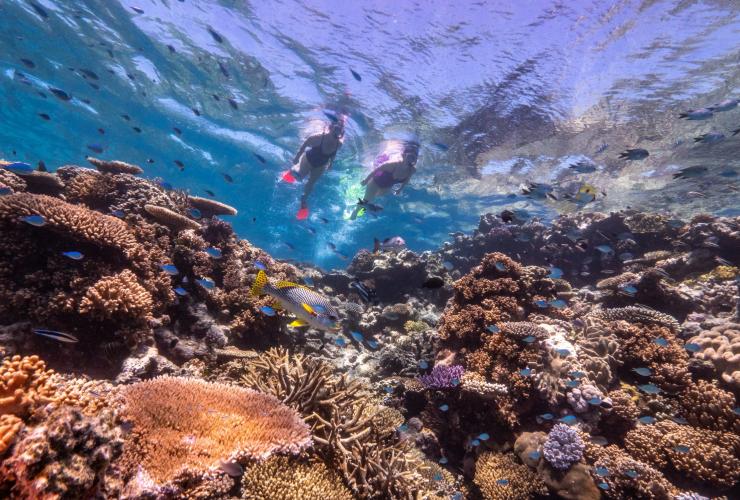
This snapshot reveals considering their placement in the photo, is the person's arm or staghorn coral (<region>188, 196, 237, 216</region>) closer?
staghorn coral (<region>188, 196, 237, 216</region>)

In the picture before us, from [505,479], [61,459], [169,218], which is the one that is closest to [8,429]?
[61,459]

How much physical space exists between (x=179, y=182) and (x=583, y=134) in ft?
145

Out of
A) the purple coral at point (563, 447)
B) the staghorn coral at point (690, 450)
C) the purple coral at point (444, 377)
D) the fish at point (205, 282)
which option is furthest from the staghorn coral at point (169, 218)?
the staghorn coral at point (690, 450)

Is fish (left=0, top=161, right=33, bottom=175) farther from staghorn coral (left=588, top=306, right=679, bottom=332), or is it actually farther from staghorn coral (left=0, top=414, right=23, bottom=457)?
staghorn coral (left=588, top=306, right=679, bottom=332)

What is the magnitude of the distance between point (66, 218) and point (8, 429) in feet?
13.8

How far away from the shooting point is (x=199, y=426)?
133 inches

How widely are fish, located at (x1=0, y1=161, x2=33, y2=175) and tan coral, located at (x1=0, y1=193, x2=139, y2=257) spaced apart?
1.69 meters

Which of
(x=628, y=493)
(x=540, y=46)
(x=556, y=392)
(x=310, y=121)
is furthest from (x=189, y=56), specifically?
(x=628, y=493)

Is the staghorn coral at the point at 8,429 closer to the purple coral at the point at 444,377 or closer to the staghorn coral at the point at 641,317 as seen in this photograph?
the purple coral at the point at 444,377

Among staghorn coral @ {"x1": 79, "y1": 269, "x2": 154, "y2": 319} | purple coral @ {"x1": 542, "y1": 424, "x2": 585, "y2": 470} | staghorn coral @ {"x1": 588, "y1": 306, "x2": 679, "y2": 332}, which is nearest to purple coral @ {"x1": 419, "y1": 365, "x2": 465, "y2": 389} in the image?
purple coral @ {"x1": 542, "y1": 424, "x2": 585, "y2": 470}

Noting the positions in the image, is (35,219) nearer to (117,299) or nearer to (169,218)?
(117,299)

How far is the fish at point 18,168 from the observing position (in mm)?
6535

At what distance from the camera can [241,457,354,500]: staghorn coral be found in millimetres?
3096

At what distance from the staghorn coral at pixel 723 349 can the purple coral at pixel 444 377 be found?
179 inches
